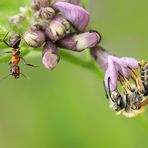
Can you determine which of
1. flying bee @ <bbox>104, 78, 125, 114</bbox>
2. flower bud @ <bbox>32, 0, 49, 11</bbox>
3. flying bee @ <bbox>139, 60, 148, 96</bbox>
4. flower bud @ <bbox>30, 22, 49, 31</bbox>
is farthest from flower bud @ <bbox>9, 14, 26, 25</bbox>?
flying bee @ <bbox>139, 60, 148, 96</bbox>

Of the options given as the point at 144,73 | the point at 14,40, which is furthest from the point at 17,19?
the point at 144,73

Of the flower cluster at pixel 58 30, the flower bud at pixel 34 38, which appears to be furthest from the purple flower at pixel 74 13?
the flower bud at pixel 34 38

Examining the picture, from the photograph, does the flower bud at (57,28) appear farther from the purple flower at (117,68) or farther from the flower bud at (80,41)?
the purple flower at (117,68)

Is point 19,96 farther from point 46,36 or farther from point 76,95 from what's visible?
point 46,36

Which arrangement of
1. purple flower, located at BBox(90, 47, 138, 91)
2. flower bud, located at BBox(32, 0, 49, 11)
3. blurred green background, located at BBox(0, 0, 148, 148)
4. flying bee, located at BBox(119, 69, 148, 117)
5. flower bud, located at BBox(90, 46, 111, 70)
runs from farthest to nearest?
1. blurred green background, located at BBox(0, 0, 148, 148)
2. flower bud, located at BBox(90, 46, 111, 70)
3. flower bud, located at BBox(32, 0, 49, 11)
4. flying bee, located at BBox(119, 69, 148, 117)
5. purple flower, located at BBox(90, 47, 138, 91)

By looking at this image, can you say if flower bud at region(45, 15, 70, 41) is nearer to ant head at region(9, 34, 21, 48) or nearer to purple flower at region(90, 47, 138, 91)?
ant head at region(9, 34, 21, 48)

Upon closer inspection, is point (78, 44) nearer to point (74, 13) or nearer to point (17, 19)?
point (74, 13)
